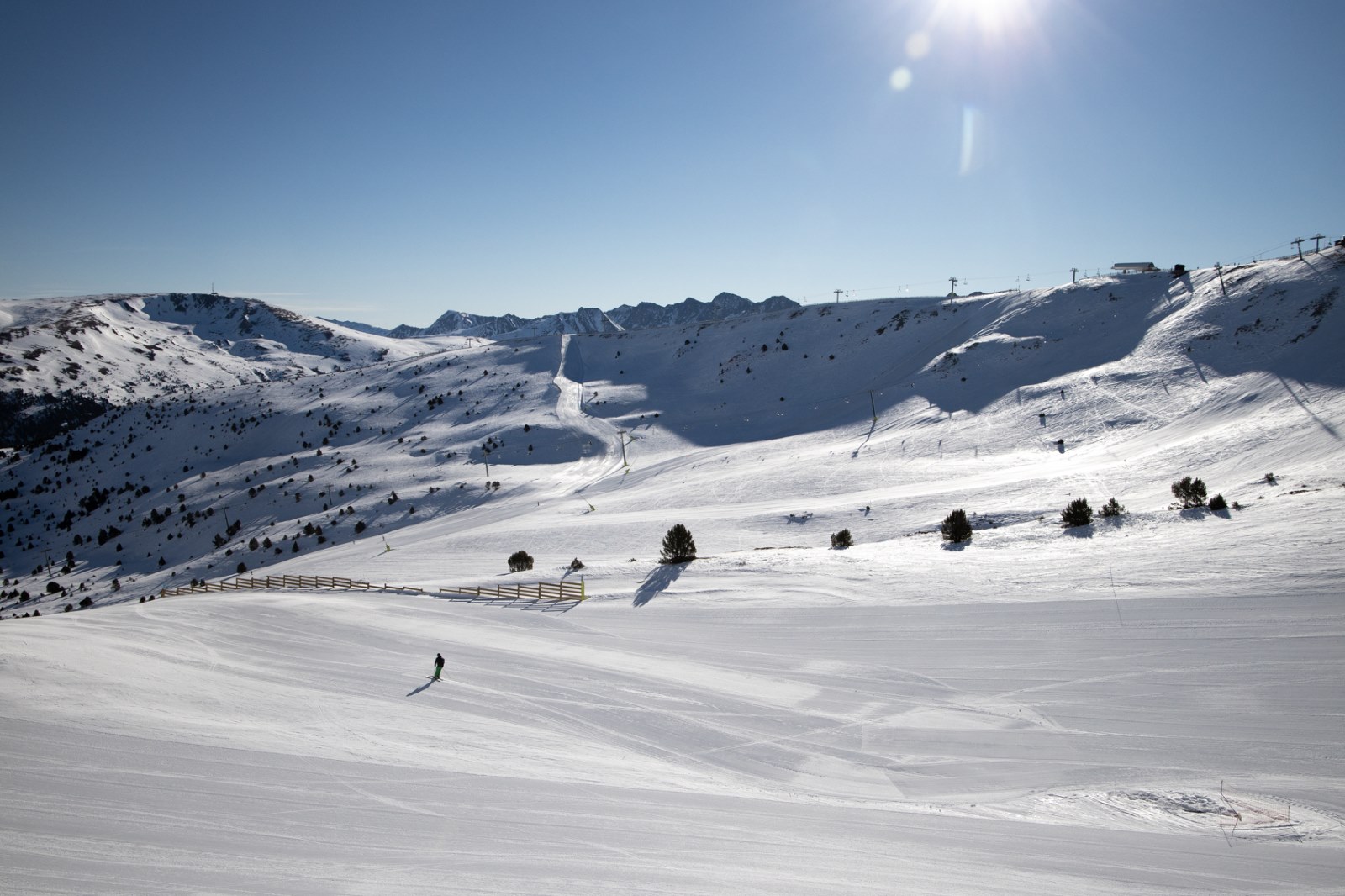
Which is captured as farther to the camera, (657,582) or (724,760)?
(657,582)

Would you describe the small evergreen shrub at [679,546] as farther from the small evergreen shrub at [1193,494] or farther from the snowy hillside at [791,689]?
the small evergreen shrub at [1193,494]

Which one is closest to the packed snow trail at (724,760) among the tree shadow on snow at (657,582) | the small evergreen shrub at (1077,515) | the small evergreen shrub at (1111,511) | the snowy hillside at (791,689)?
the snowy hillside at (791,689)

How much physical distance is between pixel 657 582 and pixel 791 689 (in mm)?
10961

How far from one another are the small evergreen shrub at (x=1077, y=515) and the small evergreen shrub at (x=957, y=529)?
12.0ft

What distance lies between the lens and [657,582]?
26.3 meters

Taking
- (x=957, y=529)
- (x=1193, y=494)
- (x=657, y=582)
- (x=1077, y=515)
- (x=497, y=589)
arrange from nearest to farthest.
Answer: (x=1193, y=494) → (x=1077, y=515) → (x=957, y=529) → (x=657, y=582) → (x=497, y=589)

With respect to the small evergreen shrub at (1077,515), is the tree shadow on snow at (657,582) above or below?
below

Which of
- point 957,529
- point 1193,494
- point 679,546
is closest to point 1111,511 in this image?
point 1193,494

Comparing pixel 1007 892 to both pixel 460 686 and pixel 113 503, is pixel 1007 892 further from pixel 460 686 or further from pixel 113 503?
pixel 113 503

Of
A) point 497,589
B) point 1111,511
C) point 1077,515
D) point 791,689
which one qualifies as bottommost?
point 791,689

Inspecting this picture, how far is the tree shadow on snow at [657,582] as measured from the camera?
80.7ft

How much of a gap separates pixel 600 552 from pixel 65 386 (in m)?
200

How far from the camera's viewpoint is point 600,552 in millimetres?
35688

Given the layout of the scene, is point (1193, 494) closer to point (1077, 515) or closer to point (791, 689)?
point (1077, 515)
